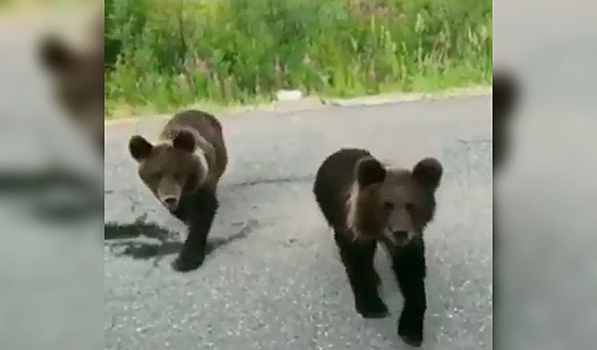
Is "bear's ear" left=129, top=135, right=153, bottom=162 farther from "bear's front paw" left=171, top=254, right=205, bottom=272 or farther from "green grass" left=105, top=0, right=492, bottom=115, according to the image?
"bear's front paw" left=171, top=254, right=205, bottom=272

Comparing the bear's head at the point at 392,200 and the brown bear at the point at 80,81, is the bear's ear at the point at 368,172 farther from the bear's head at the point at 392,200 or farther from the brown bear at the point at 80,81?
the brown bear at the point at 80,81

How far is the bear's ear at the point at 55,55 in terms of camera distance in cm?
125

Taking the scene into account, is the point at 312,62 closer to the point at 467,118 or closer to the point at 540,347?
the point at 467,118

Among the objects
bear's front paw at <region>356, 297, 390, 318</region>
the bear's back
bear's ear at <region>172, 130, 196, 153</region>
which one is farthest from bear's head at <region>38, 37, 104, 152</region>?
bear's front paw at <region>356, 297, 390, 318</region>

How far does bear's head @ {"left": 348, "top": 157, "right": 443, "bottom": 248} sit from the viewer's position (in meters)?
1.27

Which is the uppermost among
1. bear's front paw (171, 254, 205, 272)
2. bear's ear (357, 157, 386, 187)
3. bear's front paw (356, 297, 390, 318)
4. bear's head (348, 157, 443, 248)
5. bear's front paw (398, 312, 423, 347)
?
bear's ear (357, 157, 386, 187)

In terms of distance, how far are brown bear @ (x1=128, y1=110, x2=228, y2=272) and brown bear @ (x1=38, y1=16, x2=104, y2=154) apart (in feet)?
0.22

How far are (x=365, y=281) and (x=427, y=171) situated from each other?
0.19 metres

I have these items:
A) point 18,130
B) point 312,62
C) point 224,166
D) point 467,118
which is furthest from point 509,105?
point 18,130

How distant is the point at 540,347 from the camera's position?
132 centimetres

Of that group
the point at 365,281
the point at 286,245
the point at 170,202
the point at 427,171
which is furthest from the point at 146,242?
the point at 427,171

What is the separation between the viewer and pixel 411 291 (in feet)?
4.21

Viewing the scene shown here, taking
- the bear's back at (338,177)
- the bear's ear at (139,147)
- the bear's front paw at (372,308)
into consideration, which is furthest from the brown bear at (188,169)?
the bear's front paw at (372,308)

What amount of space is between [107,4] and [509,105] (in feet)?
2.06
